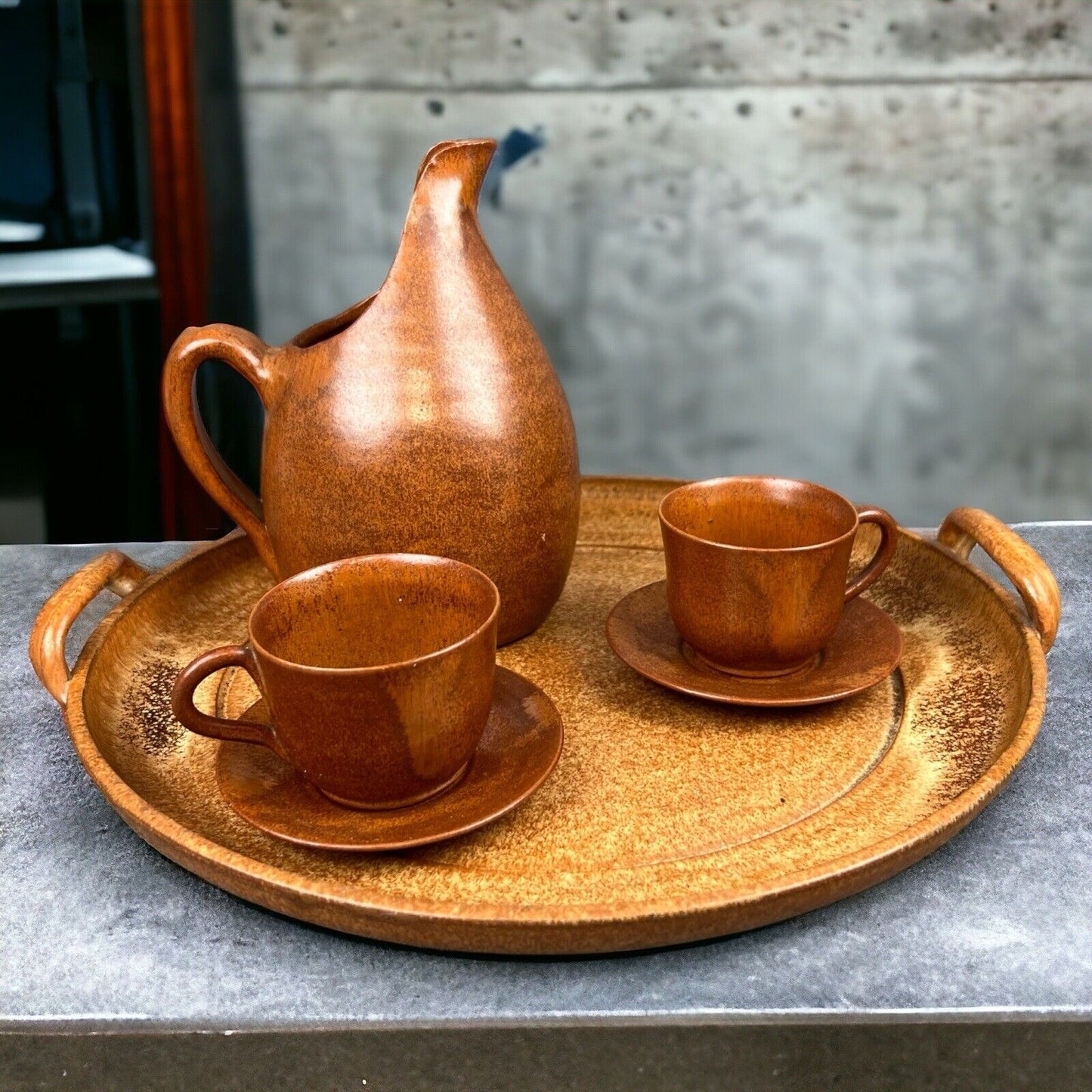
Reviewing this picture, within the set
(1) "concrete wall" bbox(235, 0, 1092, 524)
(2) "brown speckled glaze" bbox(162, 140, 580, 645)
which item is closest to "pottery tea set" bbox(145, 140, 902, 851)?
(2) "brown speckled glaze" bbox(162, 140, 580, 645)

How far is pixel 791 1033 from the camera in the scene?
Answer: 43cm

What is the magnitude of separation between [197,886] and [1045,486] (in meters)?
1.40

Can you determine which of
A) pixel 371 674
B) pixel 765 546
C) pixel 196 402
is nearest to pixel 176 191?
pixel 196 402

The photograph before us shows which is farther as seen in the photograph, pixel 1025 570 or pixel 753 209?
pixel 753 209

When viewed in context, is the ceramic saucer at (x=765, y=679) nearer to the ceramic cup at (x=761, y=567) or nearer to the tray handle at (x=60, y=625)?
the ceramic cup at (x=761, y=567)

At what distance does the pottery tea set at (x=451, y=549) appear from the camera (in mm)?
492

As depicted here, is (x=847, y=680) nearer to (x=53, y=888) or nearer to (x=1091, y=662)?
(x=1091, y=662)

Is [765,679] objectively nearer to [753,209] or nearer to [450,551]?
[450,551]

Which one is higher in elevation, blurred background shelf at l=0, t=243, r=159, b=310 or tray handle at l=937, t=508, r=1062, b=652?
blurred background shelf at l=0, t=243, r=159, b=310

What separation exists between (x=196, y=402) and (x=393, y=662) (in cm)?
21

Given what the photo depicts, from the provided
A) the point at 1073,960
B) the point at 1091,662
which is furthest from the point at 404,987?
the point at 1091,662

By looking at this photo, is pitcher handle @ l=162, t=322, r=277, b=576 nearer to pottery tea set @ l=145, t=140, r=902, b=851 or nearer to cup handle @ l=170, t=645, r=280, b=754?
pottery tea set @ l=145, t=140, r=902, b=851

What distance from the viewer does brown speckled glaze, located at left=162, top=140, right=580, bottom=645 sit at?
596 mm

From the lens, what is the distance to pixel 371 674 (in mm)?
443
